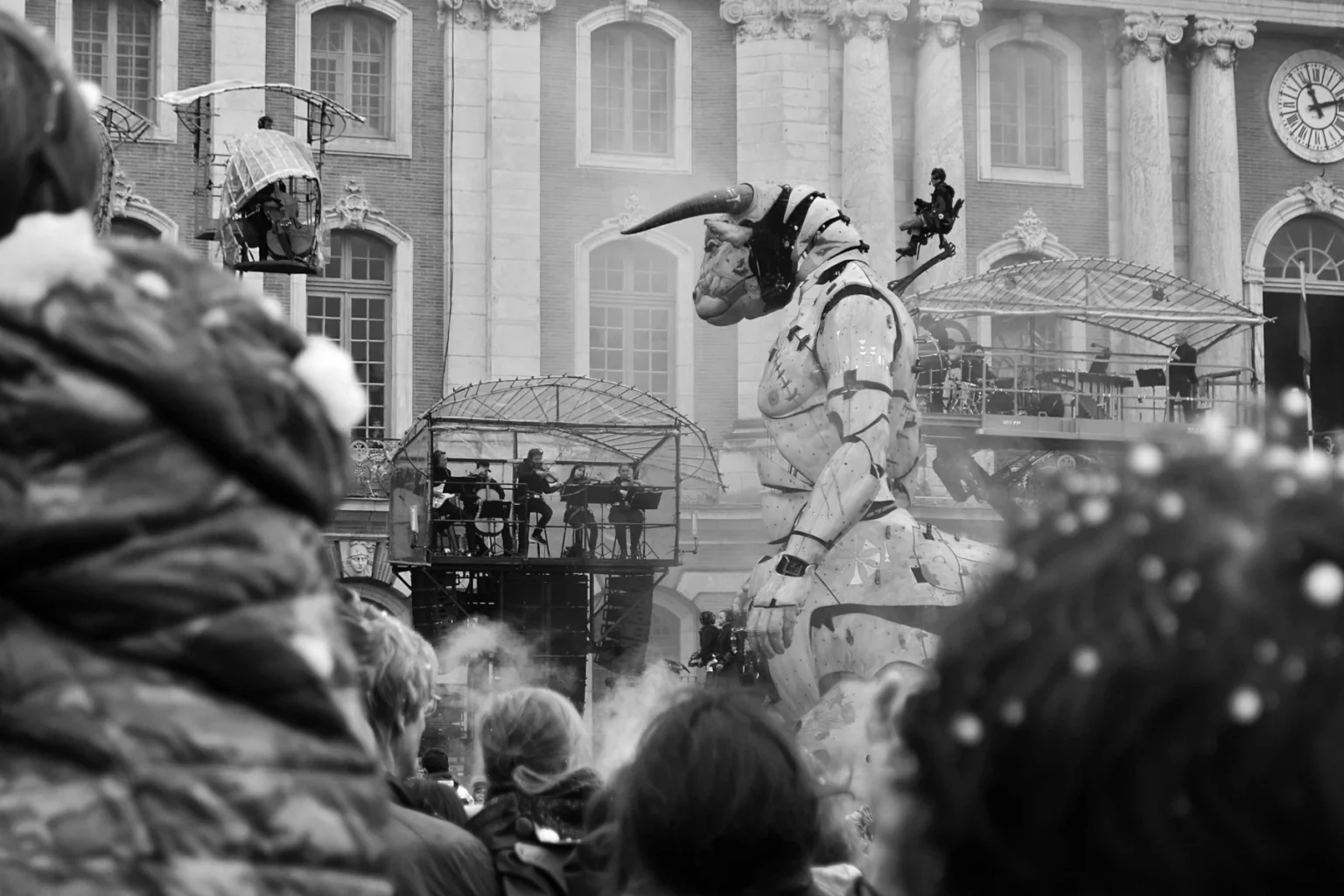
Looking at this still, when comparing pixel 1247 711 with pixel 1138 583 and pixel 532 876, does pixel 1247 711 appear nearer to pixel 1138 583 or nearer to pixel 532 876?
pixel 1138 583

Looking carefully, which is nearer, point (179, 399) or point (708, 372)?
point (179, 399)

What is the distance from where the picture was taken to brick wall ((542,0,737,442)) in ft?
120

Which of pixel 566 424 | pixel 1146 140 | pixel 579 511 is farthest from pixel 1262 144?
pixel 579 511

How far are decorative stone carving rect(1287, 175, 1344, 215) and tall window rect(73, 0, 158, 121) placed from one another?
20.6m

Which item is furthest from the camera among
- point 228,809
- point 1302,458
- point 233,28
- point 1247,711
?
point 233,28

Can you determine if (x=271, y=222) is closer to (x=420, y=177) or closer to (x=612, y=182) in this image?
(x=420, y=177)

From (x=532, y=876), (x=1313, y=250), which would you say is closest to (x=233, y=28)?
(x=1313, y=250)

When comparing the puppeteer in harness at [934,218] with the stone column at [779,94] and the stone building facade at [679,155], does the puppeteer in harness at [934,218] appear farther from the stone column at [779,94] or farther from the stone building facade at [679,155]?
the stone column at [779,94]

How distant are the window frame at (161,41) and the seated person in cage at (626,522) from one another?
41.4 ft

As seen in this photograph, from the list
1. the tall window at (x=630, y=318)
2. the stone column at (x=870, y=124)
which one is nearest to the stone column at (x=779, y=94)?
the stone column at (x=870, y=124)

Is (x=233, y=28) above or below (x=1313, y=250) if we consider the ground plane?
above

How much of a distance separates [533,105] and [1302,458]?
35.5m

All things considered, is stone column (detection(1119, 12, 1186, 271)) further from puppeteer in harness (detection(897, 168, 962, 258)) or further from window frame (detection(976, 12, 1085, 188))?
puppeteer in harness (detection(897, 168, 962, 258))

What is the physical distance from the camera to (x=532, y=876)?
4.42 m
